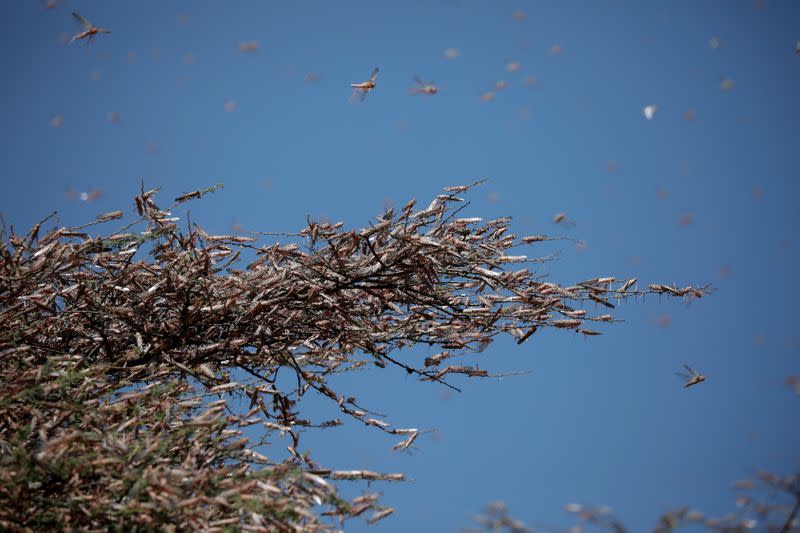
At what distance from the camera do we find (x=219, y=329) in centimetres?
486

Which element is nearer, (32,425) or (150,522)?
(150,522)

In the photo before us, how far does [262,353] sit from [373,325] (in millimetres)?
705

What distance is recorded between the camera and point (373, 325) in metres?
4.98

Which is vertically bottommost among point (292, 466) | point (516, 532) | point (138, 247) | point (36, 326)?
point (516, 532)

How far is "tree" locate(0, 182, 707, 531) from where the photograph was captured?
3666 mm

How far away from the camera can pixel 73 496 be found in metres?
3.44

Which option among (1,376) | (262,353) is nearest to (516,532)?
(262,353)

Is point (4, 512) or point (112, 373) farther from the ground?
point (112, 373)

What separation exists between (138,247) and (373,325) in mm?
1501

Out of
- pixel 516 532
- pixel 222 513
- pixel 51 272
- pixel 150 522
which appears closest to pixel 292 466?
pixel 222 513

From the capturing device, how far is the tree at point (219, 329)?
3666 millimetres

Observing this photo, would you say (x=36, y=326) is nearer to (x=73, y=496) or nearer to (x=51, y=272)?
(x=51, y=272)

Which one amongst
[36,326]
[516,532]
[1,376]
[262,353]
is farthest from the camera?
[262,353]

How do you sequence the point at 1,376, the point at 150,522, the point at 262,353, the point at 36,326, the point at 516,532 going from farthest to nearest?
the point at 262,353
the point at 36,326
the point at 1,376
the point at 150,522
the point at 516,532
